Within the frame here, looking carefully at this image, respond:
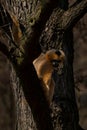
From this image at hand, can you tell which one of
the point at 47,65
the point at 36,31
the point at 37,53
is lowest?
the point at 47,65

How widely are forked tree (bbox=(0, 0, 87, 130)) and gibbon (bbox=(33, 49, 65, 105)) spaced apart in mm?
73

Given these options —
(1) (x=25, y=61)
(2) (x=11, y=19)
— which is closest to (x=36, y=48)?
(1) (x=25, y=61)

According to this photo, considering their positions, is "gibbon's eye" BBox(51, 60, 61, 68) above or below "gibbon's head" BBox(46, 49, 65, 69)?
below

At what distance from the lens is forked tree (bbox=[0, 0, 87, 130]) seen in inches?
119

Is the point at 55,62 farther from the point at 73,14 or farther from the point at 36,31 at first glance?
the point at 73,14

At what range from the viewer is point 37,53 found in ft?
9.94

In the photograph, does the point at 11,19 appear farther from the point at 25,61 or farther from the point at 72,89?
the point at 72,89

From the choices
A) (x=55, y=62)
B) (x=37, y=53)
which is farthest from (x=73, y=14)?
(x=37, y=53)

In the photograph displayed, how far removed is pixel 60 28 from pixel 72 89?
0.44m

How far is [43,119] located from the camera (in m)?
3.22

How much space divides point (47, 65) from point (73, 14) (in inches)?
20.9

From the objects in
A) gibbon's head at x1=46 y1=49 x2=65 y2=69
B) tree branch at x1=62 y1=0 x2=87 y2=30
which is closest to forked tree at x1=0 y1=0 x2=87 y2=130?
tree branch at x1=62 y1=0 x2=87 y2=30

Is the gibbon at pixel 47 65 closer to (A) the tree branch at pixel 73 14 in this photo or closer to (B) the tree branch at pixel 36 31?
(B) the tree branch at pixel 36 31

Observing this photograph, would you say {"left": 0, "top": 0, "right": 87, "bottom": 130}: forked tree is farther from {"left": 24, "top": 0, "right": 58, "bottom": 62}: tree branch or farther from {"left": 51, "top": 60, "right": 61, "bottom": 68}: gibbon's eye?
{"left": 51, "top": 60, "right": 61, "bottom": 68}: gibbon's eye
